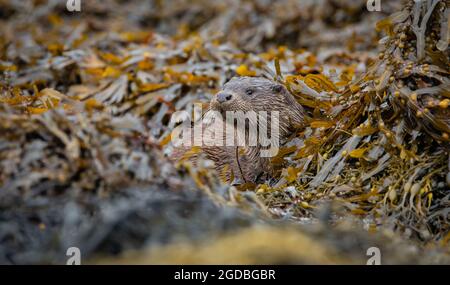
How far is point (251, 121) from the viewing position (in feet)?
15.6

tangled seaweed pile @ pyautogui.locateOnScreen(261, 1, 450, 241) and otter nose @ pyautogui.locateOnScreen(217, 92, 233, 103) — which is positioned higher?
otter nose @ pyautogui.locateOnScreen(217, 92, 233, 103)

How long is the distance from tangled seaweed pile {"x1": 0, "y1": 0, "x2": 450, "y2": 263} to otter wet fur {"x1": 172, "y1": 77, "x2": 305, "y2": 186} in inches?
5.5

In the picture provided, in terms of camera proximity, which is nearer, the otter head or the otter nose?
the otter nose

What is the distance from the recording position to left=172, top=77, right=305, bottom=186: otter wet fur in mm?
4668

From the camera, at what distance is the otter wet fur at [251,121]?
15.3ft

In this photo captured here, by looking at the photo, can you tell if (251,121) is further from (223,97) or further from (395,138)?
(395,138)

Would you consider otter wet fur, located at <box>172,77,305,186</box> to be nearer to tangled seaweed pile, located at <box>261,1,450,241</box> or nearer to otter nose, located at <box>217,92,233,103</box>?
otter nose, located at <box>217,92,233,103</box>

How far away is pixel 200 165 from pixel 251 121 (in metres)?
1.22

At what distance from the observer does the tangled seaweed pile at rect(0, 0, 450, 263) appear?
3.14 m

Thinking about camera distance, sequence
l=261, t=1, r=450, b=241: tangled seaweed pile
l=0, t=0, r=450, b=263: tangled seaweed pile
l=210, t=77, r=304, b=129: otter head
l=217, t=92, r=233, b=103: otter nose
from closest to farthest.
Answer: l=0, t=0, r=450, b=263: tangled seaweed pile < l=261, t=1, r=450, b=241: tangled seaweed pile < l=217, t=92, r=233, b=103: otter nose < l=210, t=77, r=304, b=129: otter head

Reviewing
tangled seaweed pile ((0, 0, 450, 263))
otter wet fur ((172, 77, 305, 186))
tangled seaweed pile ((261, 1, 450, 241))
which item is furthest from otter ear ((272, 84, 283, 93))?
tangled seaweed pile ((261, 1, 450, 241))

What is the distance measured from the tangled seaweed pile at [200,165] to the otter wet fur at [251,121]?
0.14 metres

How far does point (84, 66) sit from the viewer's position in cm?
677

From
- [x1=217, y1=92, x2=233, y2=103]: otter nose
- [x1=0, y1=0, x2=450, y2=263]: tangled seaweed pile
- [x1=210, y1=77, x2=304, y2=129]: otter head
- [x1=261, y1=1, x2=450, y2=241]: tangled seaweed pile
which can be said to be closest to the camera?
[x1=0, y1=0, x2=450, y2=263]: tangled seaweed pile
